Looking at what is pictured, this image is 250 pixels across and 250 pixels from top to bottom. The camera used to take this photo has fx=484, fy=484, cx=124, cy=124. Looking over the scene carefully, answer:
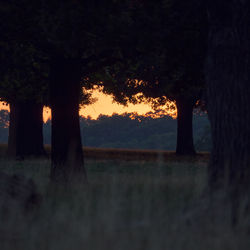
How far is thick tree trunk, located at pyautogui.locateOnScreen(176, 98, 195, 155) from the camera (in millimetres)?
38375

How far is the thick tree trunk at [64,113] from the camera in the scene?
1434 centimetres

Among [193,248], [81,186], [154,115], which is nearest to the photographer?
[193,248]

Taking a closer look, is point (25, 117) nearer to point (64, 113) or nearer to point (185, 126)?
point (185, 126)

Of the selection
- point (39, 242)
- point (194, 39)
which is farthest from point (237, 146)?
point (39, 242)

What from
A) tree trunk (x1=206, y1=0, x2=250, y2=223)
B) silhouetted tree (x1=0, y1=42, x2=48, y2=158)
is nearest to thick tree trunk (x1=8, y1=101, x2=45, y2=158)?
silhouetted tree (x1=0, y1=42, x2=48, y2=158)

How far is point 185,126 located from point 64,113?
81.6 feet

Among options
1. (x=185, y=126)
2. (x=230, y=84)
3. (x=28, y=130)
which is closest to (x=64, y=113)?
(x=230, y=84)

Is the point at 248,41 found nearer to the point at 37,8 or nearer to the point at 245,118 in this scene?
the point at 245,118

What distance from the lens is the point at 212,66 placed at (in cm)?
895

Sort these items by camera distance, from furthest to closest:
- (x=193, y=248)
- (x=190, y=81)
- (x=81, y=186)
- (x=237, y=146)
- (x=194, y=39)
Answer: (x=190, y=81) → (x=81, y=186) → (x=194, y=39) → (x=237, y=146) → (x=193, y=248)

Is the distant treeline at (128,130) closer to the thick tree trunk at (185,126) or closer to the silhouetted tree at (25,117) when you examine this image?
the thick tree trunk at (185,126)

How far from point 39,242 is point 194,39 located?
6.92 meters

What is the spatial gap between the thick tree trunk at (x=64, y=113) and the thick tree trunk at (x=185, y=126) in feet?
80.2

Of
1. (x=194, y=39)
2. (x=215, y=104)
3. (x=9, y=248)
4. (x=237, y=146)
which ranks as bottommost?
(x=9, y=248)
